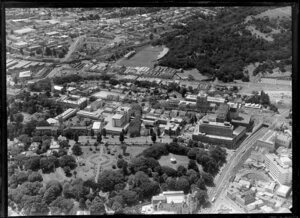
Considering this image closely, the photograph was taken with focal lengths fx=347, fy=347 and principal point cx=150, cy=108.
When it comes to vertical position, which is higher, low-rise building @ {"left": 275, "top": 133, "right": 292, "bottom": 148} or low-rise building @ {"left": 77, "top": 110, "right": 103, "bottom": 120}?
low-rise building @ {"left": 77, "top": 110, "right": 103, "bottom": 120}

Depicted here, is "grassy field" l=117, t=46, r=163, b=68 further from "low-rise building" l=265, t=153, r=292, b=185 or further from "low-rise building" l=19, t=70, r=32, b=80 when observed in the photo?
"low-rise building" l=265, t=153, r=292, b=185

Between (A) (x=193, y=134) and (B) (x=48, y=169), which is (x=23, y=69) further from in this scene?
(A) (x=193, y=134)

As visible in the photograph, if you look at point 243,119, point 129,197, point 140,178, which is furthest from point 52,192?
point 243,119

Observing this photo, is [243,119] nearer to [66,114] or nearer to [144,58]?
[144,58]

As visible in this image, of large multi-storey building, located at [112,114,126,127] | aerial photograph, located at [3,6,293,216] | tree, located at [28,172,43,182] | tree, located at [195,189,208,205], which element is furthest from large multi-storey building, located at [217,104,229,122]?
tree, located at [28,172,43,182]

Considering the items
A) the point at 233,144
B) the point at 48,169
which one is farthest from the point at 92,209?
the point at 233,144

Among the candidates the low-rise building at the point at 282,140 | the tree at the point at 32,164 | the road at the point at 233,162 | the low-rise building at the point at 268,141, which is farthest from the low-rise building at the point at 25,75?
the low-rise building at the point at 282,140
